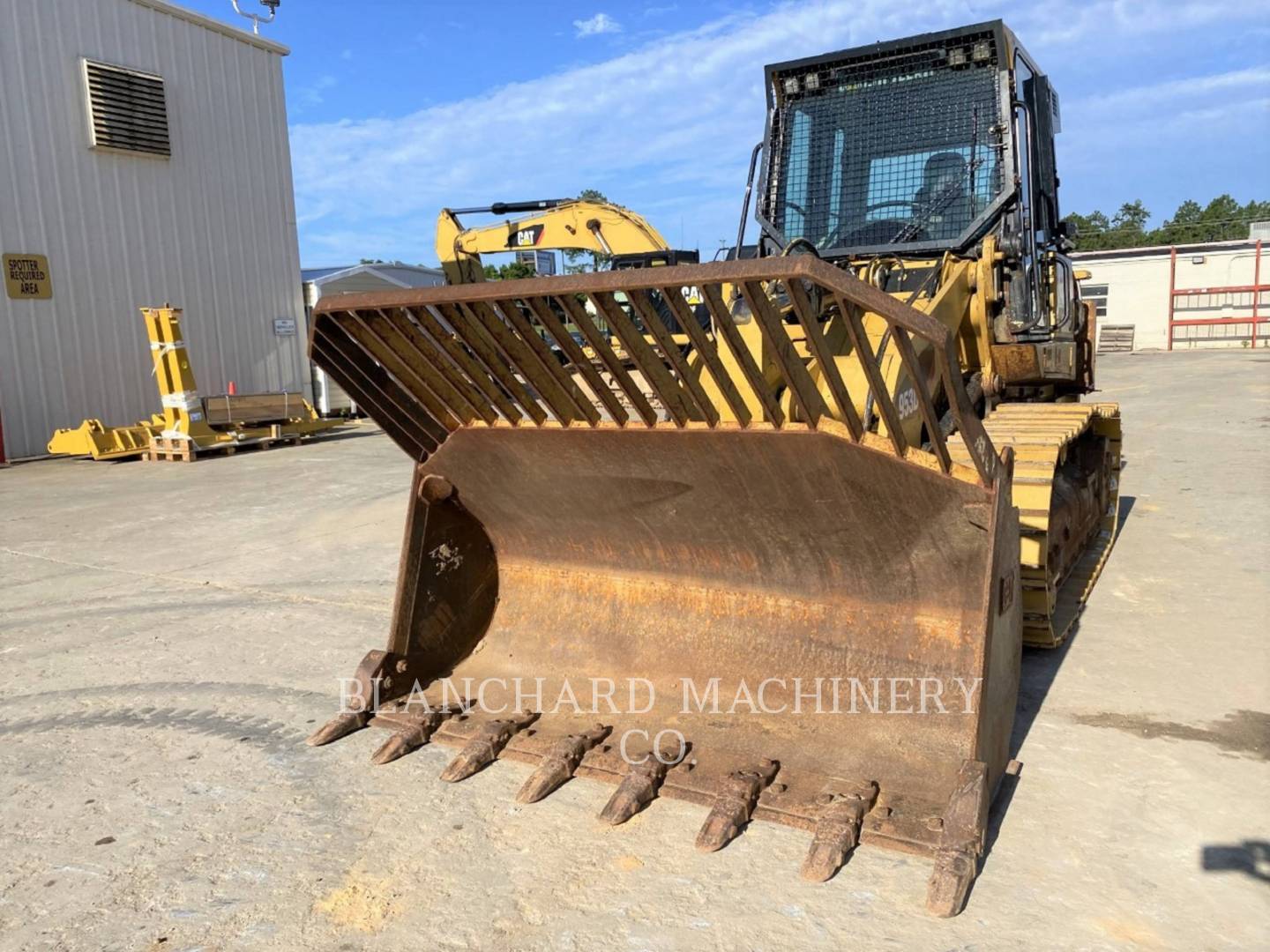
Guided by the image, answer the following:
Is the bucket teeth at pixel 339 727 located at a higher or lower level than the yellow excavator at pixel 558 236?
lower

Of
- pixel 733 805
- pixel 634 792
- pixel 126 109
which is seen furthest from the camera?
pixel 126 109

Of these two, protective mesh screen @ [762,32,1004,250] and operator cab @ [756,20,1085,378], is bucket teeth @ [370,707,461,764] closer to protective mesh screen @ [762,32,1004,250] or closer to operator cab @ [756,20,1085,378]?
operator cab @ [756,20,1085,378]

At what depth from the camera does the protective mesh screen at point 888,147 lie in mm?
4742

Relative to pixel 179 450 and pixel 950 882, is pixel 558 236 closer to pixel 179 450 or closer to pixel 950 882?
pixel 950 882

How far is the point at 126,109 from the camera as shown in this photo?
13.8m

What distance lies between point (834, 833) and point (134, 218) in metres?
14.6

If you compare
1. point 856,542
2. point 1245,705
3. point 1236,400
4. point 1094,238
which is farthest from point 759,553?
point 1094,238

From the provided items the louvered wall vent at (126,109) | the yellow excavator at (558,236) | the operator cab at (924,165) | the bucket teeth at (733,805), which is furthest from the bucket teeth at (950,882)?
the louvered wall vent at (126,109)

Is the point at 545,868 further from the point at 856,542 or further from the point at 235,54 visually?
the point at 235,54

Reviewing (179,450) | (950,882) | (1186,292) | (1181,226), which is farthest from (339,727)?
(1181,226)

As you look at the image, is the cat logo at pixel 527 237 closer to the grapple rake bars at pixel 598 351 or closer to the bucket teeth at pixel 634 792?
the grapple rake bars at pixel 598 351

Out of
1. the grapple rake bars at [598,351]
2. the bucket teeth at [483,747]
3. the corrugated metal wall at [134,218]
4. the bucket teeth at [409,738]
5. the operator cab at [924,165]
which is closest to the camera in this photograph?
the grapple rake bars at [598,351]

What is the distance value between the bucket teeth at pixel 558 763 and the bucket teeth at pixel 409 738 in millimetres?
501

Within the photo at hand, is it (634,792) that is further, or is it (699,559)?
(699,559)
